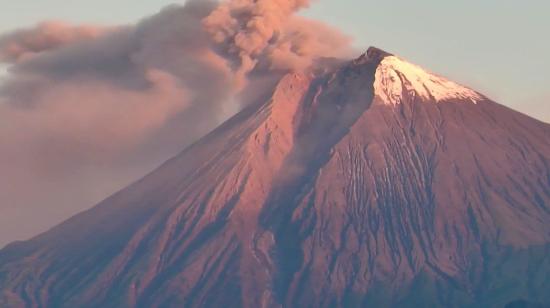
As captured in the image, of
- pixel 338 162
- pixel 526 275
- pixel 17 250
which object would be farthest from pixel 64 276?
pixel 526 275

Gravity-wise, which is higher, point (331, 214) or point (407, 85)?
point (407, 85)

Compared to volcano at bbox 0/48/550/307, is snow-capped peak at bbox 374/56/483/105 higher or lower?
higher

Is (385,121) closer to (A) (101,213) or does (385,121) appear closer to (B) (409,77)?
(B) (409,77)

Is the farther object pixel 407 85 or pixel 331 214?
pixel 407 85

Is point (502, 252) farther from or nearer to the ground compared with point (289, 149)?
nearer to the ground
